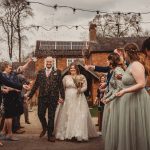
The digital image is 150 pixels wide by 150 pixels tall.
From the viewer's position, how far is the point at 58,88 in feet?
34.4

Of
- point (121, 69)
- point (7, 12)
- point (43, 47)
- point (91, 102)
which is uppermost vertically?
point (7, 12)

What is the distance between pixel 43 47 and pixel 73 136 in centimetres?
3700

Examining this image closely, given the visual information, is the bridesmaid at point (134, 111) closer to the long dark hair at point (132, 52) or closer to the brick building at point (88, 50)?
the long dark hair at point (132, 52)

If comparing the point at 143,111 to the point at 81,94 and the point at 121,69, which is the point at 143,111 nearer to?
the point at 121,69

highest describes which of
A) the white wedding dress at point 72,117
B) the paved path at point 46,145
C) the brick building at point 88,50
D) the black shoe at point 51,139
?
the brick building at point 88,50

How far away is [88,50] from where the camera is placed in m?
45.6

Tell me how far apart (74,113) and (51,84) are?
35.2 inches

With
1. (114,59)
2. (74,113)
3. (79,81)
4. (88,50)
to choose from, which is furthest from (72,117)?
(88,50)

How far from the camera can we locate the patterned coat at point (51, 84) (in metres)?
10.4

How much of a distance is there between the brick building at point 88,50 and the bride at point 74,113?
25.1 m

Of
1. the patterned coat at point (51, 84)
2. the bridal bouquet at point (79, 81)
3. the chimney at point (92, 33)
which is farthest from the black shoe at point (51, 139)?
the chimney at point (92, 33)

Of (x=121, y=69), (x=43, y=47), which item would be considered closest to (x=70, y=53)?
(x=43, y=47)

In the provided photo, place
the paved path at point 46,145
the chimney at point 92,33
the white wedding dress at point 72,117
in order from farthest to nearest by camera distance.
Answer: the chimney at point 92,33 → the white wedding dress at point 72,117 → the paved path at point 46,145

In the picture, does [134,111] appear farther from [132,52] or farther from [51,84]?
[51,84]
